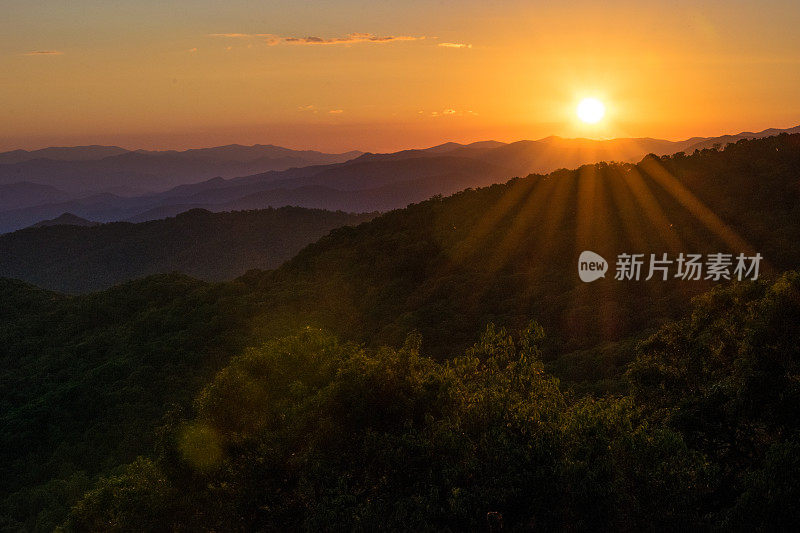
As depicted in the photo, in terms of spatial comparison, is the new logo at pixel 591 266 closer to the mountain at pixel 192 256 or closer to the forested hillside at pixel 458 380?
the forested hillside at pixel 458 380

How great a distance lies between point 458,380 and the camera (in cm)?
1762

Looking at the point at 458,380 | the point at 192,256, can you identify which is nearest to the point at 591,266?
the point at 458,380

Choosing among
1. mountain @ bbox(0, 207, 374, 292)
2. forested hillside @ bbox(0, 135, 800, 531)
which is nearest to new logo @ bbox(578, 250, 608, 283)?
forested hillside @ bbox(0, 135, 800, 531)

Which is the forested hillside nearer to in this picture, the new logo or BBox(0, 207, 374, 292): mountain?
the new logo

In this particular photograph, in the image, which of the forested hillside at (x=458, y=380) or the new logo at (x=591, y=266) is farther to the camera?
the new logo at (x=591, y=266)

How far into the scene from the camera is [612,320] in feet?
138

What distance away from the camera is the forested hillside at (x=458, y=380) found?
13.5 m

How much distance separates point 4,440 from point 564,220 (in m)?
55.1

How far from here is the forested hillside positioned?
13.5 meters

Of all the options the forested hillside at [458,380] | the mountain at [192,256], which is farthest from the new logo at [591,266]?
the mountain at [192,256]

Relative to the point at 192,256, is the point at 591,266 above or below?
above

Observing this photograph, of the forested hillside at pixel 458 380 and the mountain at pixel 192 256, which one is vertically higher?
the forested hillside at pixel 458 380

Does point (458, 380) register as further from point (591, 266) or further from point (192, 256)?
point (192, 256)

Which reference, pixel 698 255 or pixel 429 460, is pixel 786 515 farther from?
pixel 698 255
